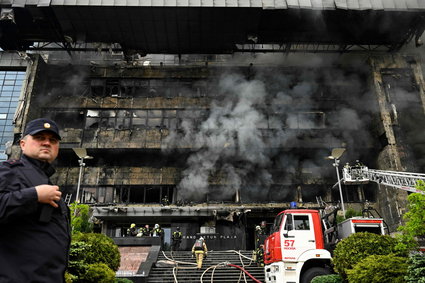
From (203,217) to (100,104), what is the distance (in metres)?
15.8

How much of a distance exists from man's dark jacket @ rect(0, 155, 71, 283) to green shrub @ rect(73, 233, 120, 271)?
8914 millimetres

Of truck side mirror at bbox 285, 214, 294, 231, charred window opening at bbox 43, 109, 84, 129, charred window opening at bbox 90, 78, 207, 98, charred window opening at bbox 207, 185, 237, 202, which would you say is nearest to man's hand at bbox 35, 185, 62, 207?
truck side mirror at bbox 285, 214, 294, 231

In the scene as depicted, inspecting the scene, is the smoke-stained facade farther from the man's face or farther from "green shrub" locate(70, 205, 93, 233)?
the man's face

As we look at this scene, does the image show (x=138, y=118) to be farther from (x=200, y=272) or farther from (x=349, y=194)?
(x=349, y=194)

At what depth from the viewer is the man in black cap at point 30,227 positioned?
226cm

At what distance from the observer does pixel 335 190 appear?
33.2 metres

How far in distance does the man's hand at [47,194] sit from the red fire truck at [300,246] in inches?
455

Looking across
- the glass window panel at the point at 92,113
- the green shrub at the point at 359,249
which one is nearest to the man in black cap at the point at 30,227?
the green shrub at the point at 359,249

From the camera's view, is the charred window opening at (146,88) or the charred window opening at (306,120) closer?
the charred window opening at (306,120)

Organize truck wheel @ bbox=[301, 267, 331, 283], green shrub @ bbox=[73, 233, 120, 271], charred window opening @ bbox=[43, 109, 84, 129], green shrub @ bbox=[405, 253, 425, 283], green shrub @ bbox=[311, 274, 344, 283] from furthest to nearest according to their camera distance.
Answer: charred window opening @ bbox=[43, 109, 84, 129]
truck wheel @ bbox=[301, 267, 331, 283]
green shrub @ bbox=[311, 274, 344, 283]
green shrub @ bbox=[73, 233, 120, 271]
green shrub @ bbox=[405, 253, 425, 283]

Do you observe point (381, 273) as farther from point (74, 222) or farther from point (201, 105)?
point (201, 105)

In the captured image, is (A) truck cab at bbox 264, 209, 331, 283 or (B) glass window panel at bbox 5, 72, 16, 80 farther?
(B) glass window panel at bbox 5, 72, 16, 80

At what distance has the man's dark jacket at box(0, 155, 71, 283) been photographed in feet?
7.39

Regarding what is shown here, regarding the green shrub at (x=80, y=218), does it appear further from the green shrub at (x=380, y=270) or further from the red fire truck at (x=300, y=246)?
the green shrub at (x=380, y=270)
